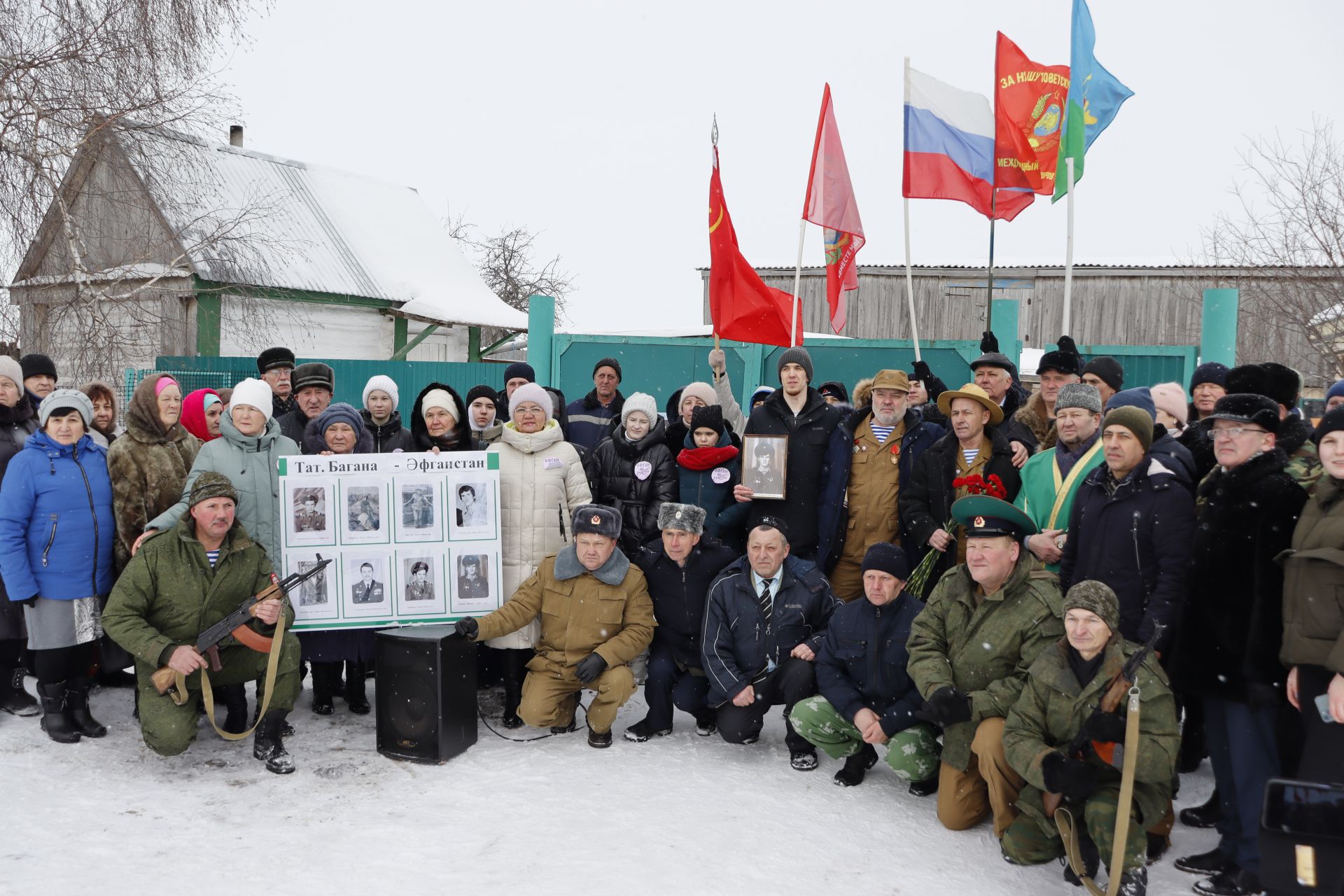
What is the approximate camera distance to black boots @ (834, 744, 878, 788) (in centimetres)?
463

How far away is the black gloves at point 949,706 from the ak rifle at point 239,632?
125 inches

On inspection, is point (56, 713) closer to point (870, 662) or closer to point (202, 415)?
point (202, 415)

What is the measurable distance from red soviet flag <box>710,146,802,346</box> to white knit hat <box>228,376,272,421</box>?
3011 mm

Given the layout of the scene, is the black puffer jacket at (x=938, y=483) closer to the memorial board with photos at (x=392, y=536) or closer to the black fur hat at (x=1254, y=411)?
the black fur hat at (x=1254, y=411)

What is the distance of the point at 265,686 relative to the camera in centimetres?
476

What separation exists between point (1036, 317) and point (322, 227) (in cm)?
1699

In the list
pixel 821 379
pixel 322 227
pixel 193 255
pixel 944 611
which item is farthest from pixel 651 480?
pixel 322 227

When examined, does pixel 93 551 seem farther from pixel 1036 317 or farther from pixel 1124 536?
pixel 1036 317

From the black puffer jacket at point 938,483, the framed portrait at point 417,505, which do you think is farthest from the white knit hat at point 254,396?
the black puffer jacket at point 938,483

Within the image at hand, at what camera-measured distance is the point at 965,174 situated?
737cm

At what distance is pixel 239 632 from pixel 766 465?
3.04 meters

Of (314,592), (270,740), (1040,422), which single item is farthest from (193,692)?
(1040,422)

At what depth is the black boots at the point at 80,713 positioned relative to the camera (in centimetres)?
498

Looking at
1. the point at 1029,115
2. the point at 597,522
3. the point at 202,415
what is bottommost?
the point at 597,522
